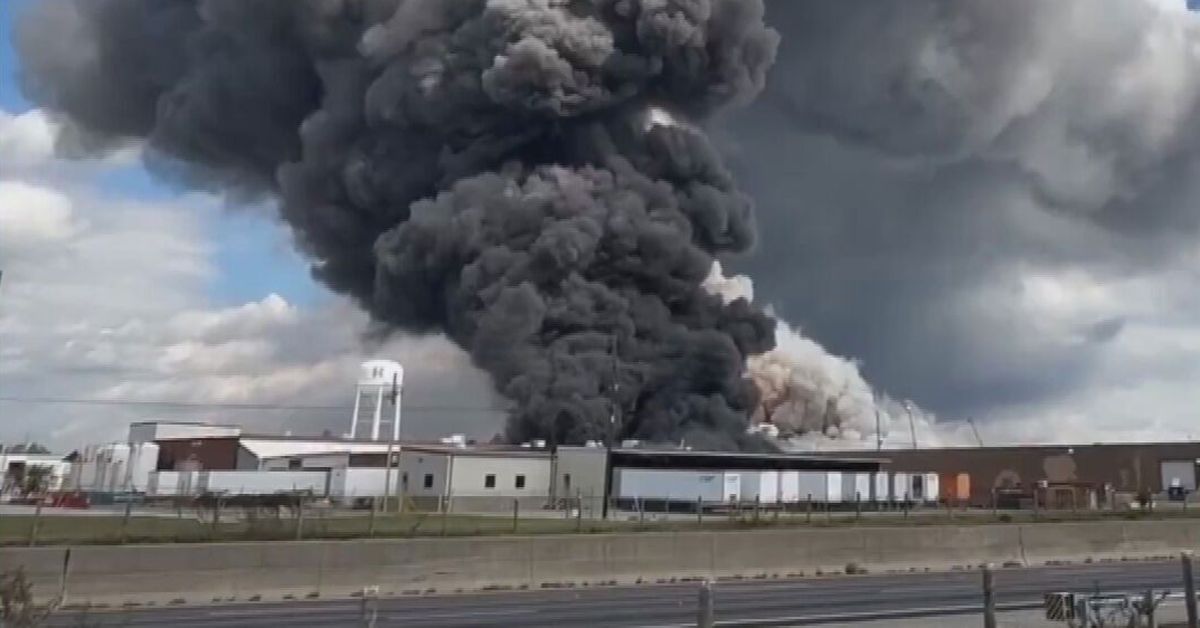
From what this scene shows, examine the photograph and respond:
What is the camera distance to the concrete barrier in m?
20.4

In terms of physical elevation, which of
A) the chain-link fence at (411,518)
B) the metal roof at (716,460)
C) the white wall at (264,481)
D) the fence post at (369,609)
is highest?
the metal roof at (716,460)

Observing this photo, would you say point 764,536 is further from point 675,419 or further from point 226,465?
point 226,465

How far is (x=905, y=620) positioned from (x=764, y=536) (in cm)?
1120

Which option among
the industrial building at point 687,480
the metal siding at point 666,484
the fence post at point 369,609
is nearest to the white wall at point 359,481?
the industrial building at point 687,480

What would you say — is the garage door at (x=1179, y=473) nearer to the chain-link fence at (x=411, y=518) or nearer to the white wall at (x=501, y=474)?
the chain-link fence at (x=411, y=518)

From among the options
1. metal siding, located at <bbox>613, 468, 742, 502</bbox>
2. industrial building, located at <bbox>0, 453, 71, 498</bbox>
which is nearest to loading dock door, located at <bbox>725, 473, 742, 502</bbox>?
metal siding, located at <bbox>613, 468, 742, 502</bbox>

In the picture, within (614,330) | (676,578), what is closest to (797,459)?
(614,330)

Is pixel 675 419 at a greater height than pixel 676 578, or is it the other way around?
pixel 675 419

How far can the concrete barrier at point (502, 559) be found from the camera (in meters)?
20.4

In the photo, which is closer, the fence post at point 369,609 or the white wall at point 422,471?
the fence post at point 369,609

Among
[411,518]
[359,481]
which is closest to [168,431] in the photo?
[359,481]

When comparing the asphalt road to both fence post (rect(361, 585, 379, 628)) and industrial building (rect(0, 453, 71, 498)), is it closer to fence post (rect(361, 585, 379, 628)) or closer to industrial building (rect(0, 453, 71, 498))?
fence post (rect(361, 585, 379, 628))

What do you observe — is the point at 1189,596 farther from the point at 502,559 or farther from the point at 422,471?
the point at 422,471

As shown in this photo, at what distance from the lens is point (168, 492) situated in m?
73.2
